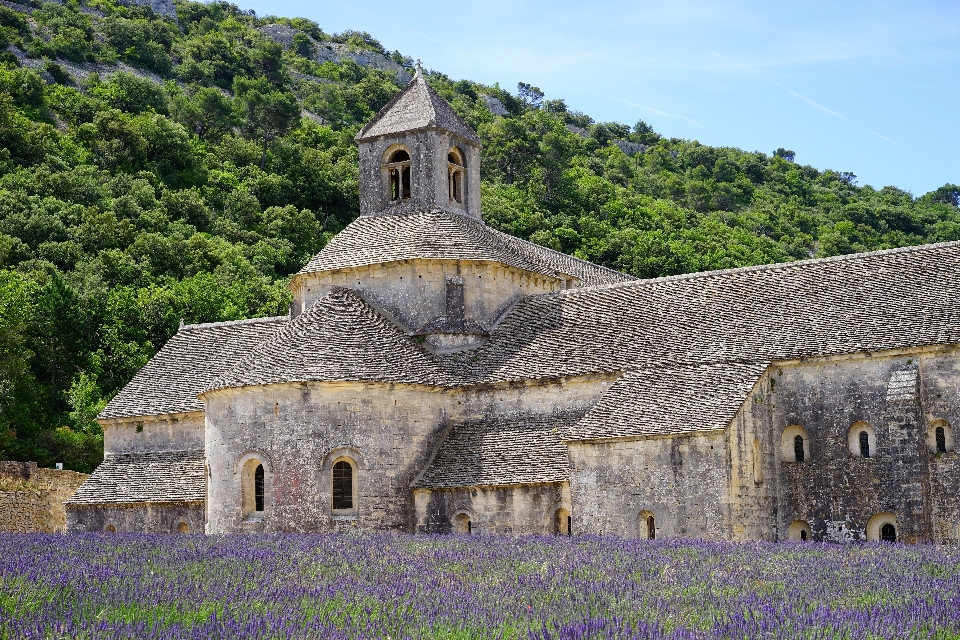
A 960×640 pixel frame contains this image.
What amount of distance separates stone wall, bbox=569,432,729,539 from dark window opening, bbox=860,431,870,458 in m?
3.99

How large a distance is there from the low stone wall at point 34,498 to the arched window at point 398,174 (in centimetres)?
1616

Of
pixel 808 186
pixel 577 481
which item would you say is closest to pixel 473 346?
pixel 577 481

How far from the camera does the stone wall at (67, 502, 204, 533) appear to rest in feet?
119

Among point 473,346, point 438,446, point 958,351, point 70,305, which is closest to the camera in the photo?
point 958,351

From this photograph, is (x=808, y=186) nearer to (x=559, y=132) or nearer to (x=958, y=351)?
(x=559, y=132)

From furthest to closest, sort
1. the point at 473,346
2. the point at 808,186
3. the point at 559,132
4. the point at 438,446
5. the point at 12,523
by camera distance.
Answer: the point at 808,186 → the point at 559,132 → the point at 12,523 → the point at 473,346 → the point at 438,446

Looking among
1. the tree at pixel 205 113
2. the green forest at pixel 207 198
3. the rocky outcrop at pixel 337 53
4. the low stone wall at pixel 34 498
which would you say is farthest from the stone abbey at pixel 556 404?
the rocky outcrop at pixel 337 53

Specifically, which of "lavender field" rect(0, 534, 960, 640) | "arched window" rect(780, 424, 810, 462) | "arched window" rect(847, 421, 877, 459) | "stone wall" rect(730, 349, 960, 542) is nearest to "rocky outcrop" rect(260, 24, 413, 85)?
"arched window" rect(780, 424, 810, 462)

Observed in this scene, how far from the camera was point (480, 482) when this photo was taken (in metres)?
31.0

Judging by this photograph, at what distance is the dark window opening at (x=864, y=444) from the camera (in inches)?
1148

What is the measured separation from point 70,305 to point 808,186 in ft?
298

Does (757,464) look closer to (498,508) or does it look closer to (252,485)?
(498,508)

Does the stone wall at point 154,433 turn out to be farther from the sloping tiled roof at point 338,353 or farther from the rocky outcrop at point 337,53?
the rocky outcrop at point 337,53

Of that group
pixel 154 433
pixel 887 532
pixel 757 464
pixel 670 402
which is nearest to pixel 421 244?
pixel 670 402
